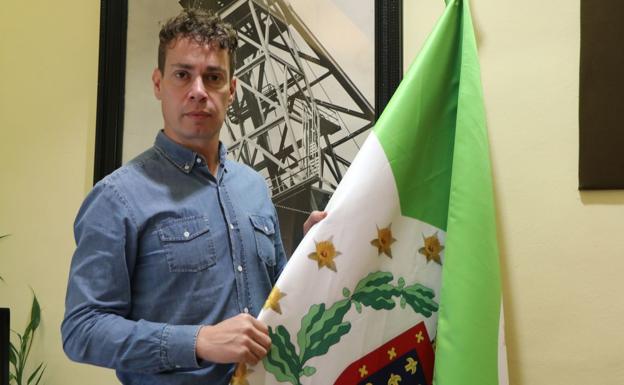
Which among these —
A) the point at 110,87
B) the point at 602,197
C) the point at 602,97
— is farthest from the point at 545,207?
the point at 110,87

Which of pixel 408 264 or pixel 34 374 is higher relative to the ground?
pixel 408 264

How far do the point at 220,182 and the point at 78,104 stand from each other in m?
0.87

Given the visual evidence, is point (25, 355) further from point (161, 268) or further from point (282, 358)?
point (282, 358)

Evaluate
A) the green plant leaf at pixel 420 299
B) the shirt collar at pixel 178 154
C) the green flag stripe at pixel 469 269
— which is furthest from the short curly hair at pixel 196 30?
the green plant leaf at pixel 420 299

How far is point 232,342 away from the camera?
1.00 m

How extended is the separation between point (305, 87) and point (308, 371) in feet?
2.68

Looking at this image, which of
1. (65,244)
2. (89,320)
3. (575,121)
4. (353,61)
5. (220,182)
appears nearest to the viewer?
(89,320)

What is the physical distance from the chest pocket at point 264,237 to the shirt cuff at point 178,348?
271 millimetres

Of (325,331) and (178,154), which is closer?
(325,331)

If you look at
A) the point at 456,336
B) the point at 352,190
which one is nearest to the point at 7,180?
the point at 352,190

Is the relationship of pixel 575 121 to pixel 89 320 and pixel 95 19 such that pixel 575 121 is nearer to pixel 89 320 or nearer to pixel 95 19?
pixel 89 320

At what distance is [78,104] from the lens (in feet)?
6.25

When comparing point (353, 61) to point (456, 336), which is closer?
point (456, 336)

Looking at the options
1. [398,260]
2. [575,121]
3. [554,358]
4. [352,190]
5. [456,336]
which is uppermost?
[575,121]
